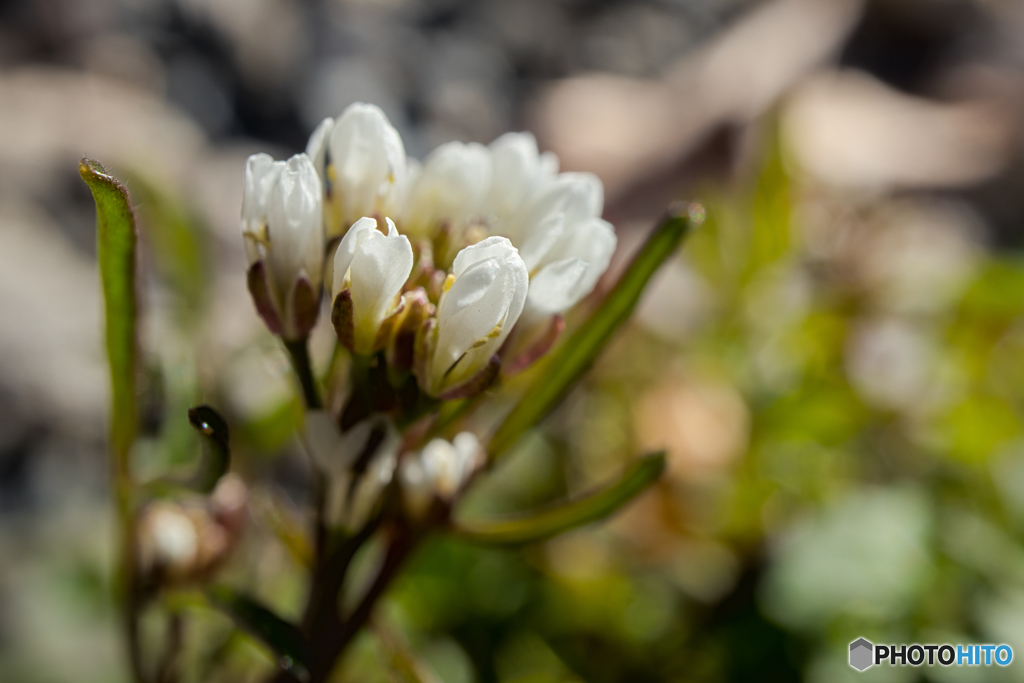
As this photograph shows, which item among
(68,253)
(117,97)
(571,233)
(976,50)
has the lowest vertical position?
(976,50)

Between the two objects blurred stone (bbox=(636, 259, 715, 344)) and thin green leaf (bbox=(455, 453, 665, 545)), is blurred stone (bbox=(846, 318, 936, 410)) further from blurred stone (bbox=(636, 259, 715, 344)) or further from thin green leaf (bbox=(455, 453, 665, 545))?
thin green leaf (bbox=(455, 453, 665, 545))

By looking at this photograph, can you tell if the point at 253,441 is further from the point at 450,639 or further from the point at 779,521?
the point at 779,521

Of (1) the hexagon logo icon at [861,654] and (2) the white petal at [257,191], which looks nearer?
(2) the white petal at [257,191]

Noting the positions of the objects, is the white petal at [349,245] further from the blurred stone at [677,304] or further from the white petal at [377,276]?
the blurred stone at [677,304]

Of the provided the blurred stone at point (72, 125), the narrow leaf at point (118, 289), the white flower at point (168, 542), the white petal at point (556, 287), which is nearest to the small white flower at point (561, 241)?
the white petal at point (556, 287)

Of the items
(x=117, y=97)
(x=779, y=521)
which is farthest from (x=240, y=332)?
(x=779, y=521)

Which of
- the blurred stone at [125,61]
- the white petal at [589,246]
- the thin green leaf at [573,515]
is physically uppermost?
the white petal at [589,246]
